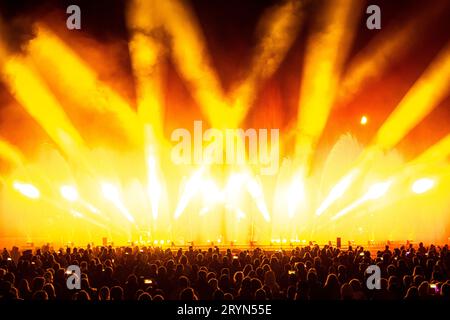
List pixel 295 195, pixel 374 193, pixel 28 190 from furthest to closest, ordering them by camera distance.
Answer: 1. pixel 295 195
2. pixel 28 190
3. pixel 374 193

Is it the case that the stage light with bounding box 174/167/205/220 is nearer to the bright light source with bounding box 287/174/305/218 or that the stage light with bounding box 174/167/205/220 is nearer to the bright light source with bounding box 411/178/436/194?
the bright light source with bounding box 287/174/305/218

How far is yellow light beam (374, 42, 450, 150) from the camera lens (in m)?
28.6

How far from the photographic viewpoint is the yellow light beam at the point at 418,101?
28.6 m

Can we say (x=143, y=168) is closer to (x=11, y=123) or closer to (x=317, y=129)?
(x=11, y=123)

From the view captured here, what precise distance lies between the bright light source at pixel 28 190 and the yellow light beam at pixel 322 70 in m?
17.9

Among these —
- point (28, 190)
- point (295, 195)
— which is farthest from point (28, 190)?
point (295, 195)

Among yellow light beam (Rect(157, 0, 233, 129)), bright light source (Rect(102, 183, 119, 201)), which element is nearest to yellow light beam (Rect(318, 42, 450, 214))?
yellow light beam (Rect(157, 0, 233, 129))

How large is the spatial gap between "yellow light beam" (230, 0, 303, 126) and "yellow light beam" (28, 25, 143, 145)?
23.3ft

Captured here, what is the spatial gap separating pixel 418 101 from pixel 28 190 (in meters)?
25.2

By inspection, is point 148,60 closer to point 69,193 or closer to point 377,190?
point 69,193

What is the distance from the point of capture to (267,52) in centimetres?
3300

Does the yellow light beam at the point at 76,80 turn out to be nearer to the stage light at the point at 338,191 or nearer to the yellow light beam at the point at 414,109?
the stage light at the point at 338,191
